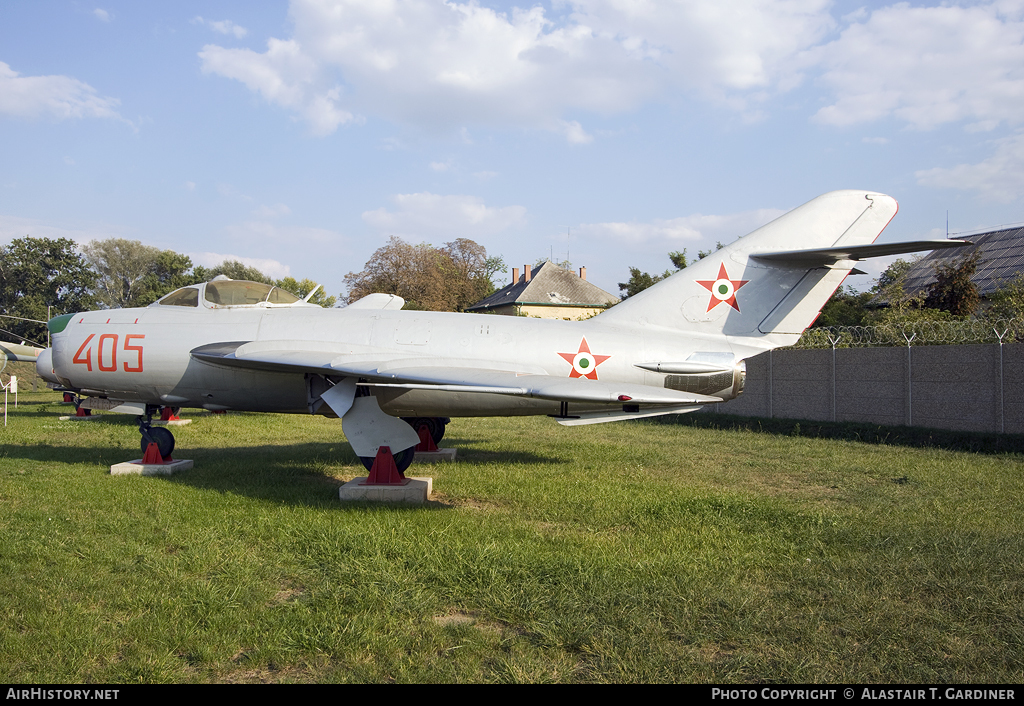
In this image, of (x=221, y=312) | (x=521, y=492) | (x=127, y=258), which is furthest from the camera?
(x=127, y=258)

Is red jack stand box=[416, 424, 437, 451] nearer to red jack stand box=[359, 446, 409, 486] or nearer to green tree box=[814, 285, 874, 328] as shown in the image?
red jack stand box=[359, 446, 409, 486]

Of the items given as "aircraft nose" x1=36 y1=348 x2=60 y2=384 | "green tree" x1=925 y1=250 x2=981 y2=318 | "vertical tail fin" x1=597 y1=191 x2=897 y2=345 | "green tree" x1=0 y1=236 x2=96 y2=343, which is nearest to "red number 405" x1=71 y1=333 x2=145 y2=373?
"aircraft nose" x1=36 y1=348 x2=60 y2=384

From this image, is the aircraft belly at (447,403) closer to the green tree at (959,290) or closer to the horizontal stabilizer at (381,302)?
the horizontal stabilizer at (381,302)

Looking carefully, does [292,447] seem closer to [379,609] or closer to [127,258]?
[379,609]

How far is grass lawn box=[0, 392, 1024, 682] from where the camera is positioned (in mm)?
3369

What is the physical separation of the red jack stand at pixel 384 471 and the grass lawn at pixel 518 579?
0.55m

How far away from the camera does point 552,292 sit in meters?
54.9

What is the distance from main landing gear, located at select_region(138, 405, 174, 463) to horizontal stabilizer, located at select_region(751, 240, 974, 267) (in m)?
8.96

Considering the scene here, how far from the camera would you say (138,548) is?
5203 millimetres

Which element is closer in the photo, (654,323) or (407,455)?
(407,455)

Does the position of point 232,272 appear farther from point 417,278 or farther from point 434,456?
point 434,456

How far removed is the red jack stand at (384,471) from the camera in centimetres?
746
